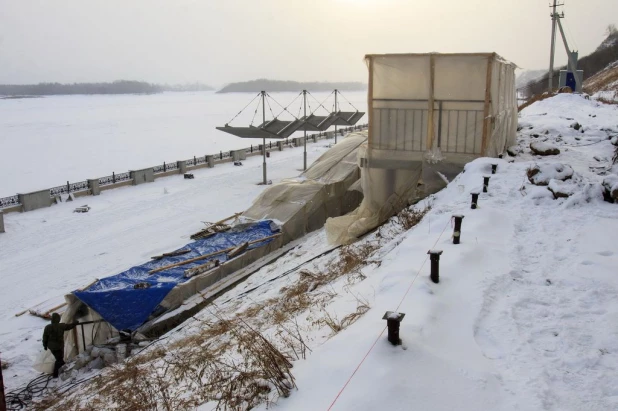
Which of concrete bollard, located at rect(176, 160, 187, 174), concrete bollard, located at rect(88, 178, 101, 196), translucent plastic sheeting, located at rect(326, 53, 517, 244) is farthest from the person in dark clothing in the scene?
concrete bollard, located at rect(176, 160, 187, 174)

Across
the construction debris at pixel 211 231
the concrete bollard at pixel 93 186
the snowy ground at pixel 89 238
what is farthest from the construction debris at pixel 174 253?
A: the concrete bollard at pixel 93 186

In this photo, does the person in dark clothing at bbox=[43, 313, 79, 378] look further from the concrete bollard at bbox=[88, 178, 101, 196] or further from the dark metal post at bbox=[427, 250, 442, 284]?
the concrete bollard at bbox=[88, 178, 101, 196]

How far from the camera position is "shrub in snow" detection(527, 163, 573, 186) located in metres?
9.41

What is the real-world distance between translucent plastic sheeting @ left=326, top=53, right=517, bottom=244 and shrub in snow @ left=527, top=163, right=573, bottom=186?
6.92ft

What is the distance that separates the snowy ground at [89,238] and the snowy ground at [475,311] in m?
1.28

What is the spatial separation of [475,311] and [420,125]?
25.2ft

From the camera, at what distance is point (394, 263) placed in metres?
6.77

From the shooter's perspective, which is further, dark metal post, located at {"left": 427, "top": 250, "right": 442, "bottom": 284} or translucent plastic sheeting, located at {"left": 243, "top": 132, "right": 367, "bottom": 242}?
translucent plastic sheeting, located at {"left": 243, "top": 132, "right": 367, "bottom": 242}

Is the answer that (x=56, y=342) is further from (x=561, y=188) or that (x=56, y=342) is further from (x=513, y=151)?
(x=513, y=151)

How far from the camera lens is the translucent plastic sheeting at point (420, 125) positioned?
11.5m

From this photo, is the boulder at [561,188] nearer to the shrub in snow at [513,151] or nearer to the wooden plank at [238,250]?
the shrub in snow at [513,151]

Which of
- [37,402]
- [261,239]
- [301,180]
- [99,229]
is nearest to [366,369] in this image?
[37,402]

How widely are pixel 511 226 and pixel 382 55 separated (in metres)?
5.98

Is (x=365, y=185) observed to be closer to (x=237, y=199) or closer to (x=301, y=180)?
(x=301, y=180)
